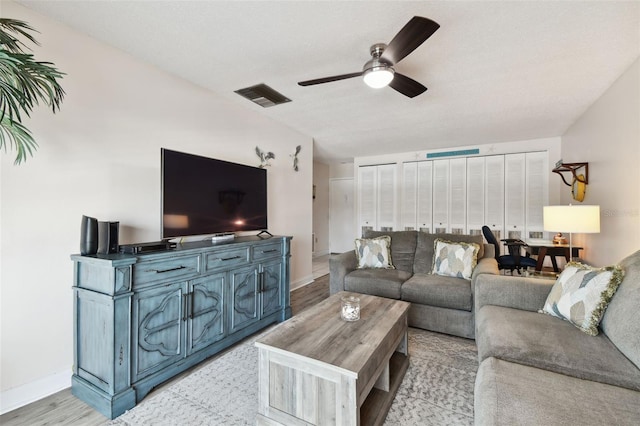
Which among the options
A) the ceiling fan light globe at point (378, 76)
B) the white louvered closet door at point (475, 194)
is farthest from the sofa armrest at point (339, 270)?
the white louvered closet door at point (475, 194)

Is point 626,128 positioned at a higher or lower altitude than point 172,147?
higher

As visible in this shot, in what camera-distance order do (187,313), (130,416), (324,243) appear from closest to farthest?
(130,416) → (187,313) → (324,243)

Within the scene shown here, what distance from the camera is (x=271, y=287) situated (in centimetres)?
291

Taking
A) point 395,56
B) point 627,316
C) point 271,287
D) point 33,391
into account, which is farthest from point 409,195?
point 33,391

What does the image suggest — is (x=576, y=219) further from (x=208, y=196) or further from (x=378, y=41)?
(x=208, y=196)

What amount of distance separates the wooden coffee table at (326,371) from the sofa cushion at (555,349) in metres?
0.58

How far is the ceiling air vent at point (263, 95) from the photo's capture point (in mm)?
2879

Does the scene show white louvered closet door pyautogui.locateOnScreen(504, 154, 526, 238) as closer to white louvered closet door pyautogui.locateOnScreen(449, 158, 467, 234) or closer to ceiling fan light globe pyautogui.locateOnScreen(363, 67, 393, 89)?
white louvered closet door pyautogui.locateOnScreen(449, 158, 467, 234)

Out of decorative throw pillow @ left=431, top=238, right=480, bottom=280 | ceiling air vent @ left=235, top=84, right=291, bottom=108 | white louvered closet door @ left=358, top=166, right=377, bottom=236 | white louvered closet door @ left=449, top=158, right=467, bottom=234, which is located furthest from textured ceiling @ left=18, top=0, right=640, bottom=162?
white louvered closet door @ left=358, top=166, right=377, bottom=236

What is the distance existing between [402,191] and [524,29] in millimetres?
4138

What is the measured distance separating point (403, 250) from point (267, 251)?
5.42ft

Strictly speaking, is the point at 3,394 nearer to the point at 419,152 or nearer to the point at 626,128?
the point at 626,128

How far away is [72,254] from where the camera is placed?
1.94 meters

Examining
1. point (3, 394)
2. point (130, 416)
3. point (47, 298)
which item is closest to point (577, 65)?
point (130, 416)
